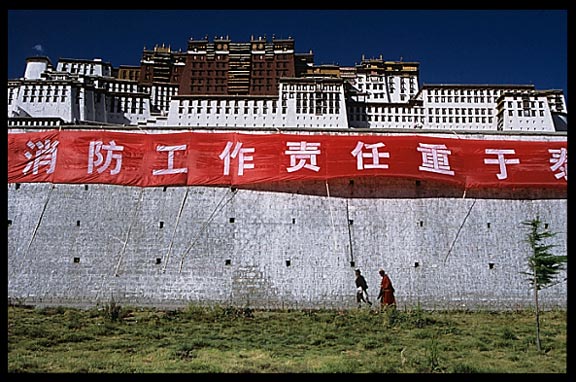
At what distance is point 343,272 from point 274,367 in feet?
24.0

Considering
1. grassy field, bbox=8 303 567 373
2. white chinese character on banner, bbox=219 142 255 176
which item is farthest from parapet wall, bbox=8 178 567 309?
grassy field, bbox=8 303 567 373

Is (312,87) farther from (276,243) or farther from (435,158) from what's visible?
(276,243)

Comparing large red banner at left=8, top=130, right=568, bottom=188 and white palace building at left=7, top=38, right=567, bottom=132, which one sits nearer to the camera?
large red banner at left=8, top=130, right=568, bottom=188

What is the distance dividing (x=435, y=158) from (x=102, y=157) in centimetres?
1048

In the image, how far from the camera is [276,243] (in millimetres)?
15156

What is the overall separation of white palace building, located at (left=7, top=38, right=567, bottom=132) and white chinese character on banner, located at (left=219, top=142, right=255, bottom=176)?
36.2 metres

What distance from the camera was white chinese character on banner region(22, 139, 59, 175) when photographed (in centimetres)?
1593

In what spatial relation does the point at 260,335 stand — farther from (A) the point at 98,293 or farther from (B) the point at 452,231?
(B) the point at 452,231

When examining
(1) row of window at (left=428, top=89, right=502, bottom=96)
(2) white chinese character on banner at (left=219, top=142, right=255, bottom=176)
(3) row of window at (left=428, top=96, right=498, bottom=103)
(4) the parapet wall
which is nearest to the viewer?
(4) the parapet wall

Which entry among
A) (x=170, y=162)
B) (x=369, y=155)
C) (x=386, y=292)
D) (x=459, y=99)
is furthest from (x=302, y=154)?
(x=459, y=99)

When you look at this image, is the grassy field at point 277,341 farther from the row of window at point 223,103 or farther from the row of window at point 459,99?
the row of window at point 459,99

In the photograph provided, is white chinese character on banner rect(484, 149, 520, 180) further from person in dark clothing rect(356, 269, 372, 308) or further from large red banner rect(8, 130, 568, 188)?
person in dark clothing rect(356, 269, 372, 308)

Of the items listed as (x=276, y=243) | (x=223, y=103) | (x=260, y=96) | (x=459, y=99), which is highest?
(x=459, y=99)

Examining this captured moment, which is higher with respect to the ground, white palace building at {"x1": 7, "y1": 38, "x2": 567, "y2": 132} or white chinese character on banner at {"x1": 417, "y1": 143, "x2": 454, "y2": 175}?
white palace building at {"x1": 7, "y1": 38, "x2": 567, "y2": 132}
